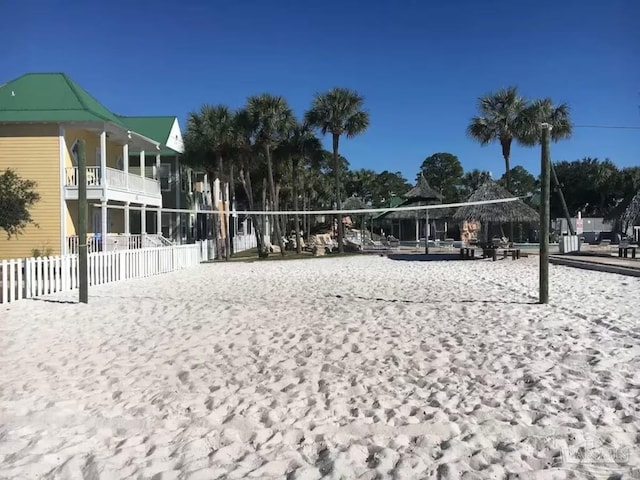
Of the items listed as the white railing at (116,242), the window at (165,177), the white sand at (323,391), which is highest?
the window at (165,177)

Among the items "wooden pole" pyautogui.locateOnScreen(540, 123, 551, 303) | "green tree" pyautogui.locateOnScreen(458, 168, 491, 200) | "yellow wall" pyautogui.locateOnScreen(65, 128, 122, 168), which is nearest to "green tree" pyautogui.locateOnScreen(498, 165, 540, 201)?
"green tree" pyautogui.locateOnScreen(458, 168, 491, 200)

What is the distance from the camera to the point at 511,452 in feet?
11.4

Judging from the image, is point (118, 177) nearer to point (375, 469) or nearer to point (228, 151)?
point (228, 151)

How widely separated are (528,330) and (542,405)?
305cm

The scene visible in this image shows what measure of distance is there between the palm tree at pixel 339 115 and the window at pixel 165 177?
8.56 m

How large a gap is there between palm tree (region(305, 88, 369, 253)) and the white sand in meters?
23.5

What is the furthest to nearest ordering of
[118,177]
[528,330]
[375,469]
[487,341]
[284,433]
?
[118,177], [528,330], [487,341], [284,433], [375,469]

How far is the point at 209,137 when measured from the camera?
27531mm

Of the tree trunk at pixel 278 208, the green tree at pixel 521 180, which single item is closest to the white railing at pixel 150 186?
the tree trunk at pixel 278 208

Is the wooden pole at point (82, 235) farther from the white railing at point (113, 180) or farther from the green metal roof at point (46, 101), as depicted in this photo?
the green metal roof at point (46, 101)

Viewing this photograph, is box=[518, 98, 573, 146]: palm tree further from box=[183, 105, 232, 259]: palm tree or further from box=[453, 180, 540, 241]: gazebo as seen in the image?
box=[183, 105, 232, 259]: palm tree

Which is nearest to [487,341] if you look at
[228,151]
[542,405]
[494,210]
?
[542,405]

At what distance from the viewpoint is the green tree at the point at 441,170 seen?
3410 inches

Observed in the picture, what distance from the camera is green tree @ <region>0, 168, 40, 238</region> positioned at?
57.9 ft
